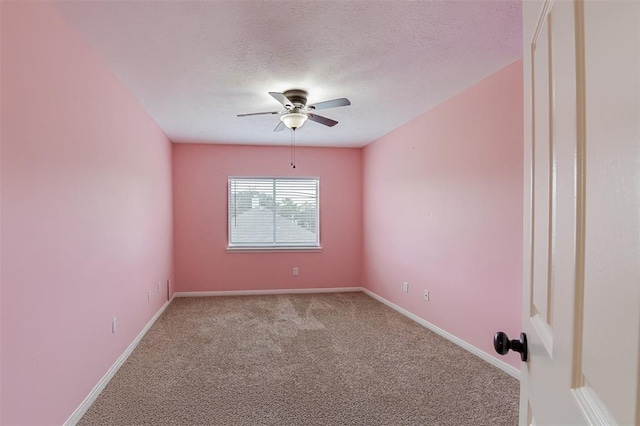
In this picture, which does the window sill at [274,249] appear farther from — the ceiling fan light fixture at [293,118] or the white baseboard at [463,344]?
the ceiling fan light fixture at [293,118]

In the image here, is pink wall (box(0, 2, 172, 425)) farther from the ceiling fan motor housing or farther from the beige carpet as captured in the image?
the ceiling fan motor housing

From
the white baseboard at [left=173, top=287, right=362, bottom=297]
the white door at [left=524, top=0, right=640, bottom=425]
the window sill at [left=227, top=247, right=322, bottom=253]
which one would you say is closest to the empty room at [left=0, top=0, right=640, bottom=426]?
the white door at [left=524, top=0, right=640, bottom=425]

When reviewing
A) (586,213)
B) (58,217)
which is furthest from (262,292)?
(586,213)

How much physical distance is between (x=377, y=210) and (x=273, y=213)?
1.66 m

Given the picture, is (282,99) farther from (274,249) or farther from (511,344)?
(274,249)

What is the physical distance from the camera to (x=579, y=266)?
53 cm

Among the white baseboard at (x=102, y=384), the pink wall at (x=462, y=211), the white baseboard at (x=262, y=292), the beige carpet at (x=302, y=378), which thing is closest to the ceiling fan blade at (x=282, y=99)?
the pink wall at (x=462, y=211)

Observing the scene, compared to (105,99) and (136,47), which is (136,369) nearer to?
(105,99)

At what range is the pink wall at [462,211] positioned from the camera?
2.56 m

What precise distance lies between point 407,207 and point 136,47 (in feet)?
10.3

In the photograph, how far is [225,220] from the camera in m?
5.18

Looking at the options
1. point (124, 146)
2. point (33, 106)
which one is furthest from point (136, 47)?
point (124, 146)

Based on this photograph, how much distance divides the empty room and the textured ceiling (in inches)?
0.8

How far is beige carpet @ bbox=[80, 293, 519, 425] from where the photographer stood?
210 centimetres
